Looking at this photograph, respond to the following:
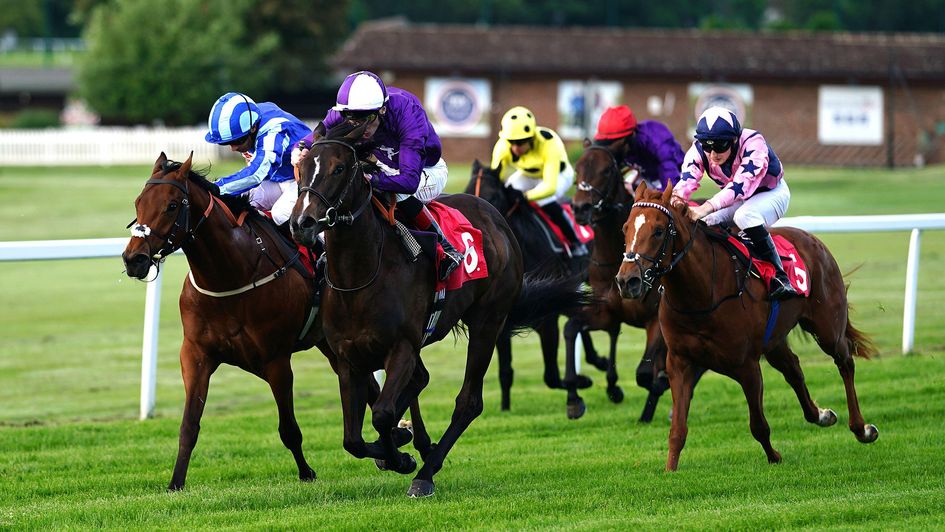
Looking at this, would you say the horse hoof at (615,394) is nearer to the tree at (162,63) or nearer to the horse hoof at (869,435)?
the horse hoof at (869,435)

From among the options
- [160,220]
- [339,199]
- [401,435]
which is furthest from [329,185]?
[401,435]

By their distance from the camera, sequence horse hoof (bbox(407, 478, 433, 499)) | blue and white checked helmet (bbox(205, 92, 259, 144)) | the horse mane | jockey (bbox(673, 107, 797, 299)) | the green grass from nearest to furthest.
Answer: the green grass
horse hoof (bbox(407, 478, 433, 499))
the horse mane
blue and white checked helmet (bbox(205, 92, 259, 144))
jockey (bbox(673, 107, 797, 299))

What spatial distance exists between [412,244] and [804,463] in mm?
2409

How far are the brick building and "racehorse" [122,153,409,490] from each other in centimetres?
3032

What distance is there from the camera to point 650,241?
637 cm

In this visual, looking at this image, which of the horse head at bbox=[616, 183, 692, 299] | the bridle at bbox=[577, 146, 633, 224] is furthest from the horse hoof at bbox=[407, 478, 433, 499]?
the bridle at bbox=[577, 146, 633, 224]

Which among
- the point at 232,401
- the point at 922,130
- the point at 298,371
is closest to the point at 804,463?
the point at 232,401

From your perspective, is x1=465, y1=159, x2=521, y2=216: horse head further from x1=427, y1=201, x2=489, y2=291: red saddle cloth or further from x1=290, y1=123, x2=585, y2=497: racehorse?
x1=290, y1=123, x2=585, y2=497: racehorse

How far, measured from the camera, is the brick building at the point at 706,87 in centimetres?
3709

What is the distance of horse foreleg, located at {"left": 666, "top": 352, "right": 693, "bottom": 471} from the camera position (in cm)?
688

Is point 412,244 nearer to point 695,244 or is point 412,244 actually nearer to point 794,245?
point 695,244

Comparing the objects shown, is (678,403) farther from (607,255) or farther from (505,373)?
(505,373)

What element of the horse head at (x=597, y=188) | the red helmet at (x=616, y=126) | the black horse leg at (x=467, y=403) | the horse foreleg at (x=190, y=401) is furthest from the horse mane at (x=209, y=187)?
the red helmet at (x=616, y=126)

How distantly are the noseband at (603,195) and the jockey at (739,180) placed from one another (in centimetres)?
154
